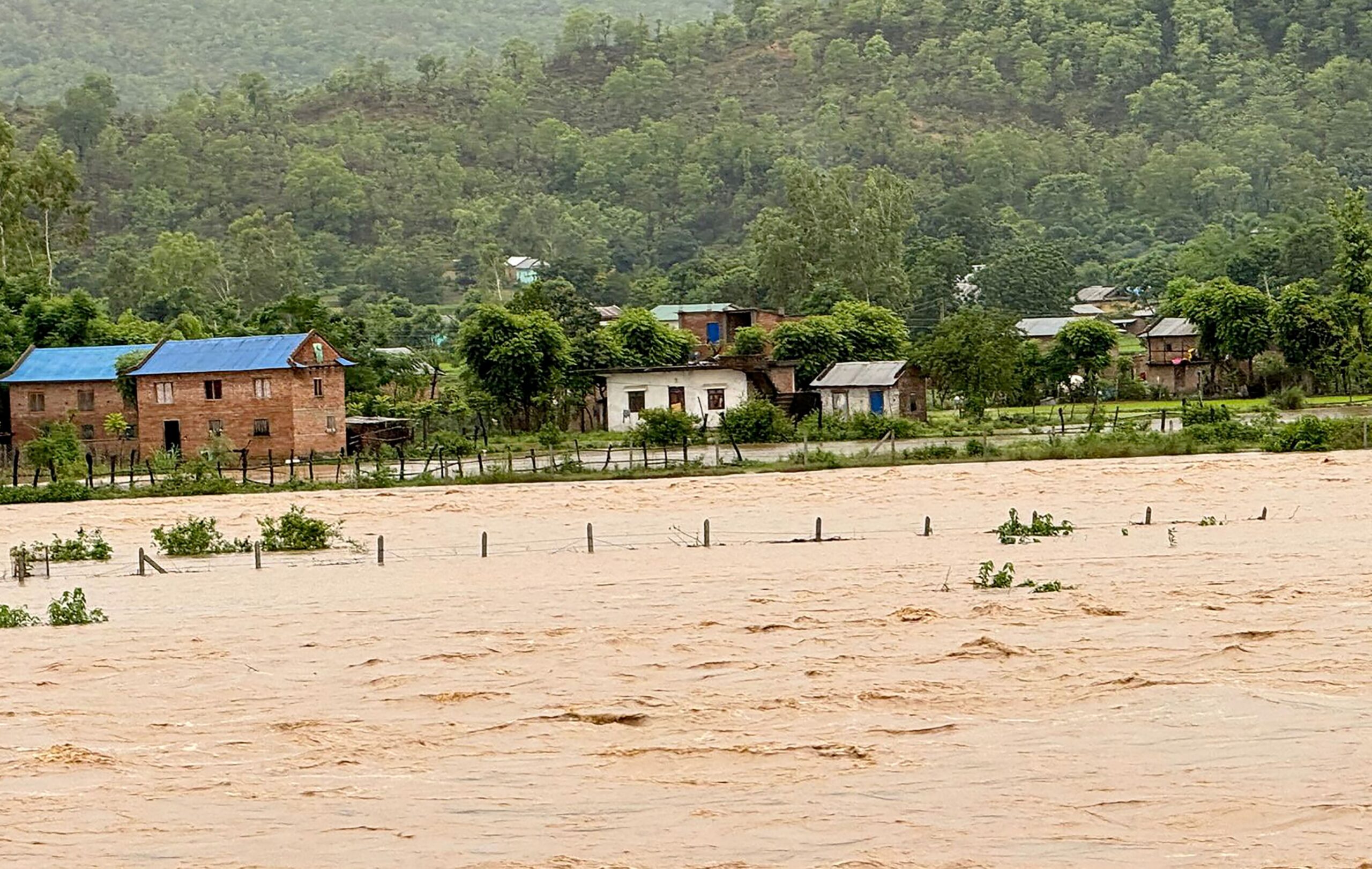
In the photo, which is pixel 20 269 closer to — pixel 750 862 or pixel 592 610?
pixel 592 610

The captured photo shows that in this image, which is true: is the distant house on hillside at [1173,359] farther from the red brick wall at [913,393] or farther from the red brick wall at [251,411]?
the red brick wall at [251,411]

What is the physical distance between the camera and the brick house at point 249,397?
43.8 m

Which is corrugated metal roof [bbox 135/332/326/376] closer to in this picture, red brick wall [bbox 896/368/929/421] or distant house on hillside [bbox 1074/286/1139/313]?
red brick wall [bbox 896/368/929/421]

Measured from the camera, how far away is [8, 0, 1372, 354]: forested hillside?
8281 centimetres

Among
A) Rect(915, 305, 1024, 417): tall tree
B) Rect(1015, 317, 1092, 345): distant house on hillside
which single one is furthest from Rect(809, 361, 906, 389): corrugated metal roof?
Rect(1015, 317, 1092, 345): distant house on hillside

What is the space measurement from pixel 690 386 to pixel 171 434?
47.4 ft

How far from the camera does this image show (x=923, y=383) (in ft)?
168

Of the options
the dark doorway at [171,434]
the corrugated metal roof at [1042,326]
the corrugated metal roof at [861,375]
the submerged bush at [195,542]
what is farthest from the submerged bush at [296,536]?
the corrugated metal roof at [1042,326]

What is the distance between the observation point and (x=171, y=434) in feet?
147

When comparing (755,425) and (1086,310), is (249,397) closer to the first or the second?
(755,425)

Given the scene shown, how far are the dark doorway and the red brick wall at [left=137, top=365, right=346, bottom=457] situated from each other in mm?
44

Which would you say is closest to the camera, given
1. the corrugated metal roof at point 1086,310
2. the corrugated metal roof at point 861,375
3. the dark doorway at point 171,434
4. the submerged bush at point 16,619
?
the submerged bush at point 16,619

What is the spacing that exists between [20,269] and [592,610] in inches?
2041

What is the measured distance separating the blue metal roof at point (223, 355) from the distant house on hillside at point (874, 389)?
539 inches
